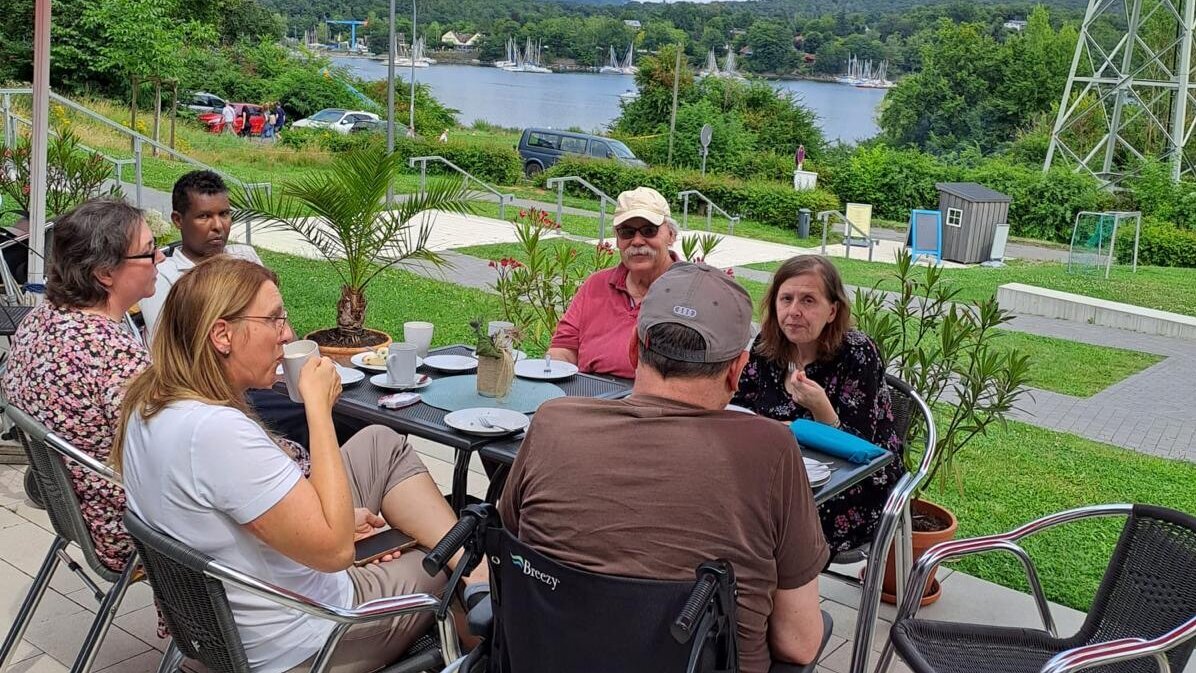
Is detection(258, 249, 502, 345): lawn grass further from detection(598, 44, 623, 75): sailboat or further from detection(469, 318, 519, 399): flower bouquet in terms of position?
detection(598, 44, 623, 75): sailboat

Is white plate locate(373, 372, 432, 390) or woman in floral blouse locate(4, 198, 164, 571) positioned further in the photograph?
white plate locate(373, 372, 432, 390)

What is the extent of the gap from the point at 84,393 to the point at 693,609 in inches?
69.5

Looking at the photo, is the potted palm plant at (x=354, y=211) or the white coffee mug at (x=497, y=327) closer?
the white coffee mug at (x=497, y=327)

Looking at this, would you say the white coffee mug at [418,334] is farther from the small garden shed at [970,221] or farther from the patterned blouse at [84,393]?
the small garden shed at [970,221]

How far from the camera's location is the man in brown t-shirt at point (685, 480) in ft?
5.84

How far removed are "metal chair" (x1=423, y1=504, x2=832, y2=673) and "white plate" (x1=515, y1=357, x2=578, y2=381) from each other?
173 cm

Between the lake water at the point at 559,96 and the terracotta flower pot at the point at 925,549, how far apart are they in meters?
88.5

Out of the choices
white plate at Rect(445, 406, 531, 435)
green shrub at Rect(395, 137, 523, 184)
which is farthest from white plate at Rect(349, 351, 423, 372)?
green shrub at Rect(395, 137, 523, 184)

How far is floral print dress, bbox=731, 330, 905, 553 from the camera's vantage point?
10.4ft

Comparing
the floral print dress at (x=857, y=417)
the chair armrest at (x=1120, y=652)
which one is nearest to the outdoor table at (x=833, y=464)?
the floral print dress at (x=857, y=417)

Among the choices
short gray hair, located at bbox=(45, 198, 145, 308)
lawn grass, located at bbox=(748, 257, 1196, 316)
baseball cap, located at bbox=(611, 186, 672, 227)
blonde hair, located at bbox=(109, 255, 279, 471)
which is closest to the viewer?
blonde hair, located at bbox=(109, 255, 279, 471)

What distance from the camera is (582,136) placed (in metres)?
27.5

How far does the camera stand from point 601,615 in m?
1.73

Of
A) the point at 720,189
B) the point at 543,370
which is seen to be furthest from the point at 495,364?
the point at 720,189
